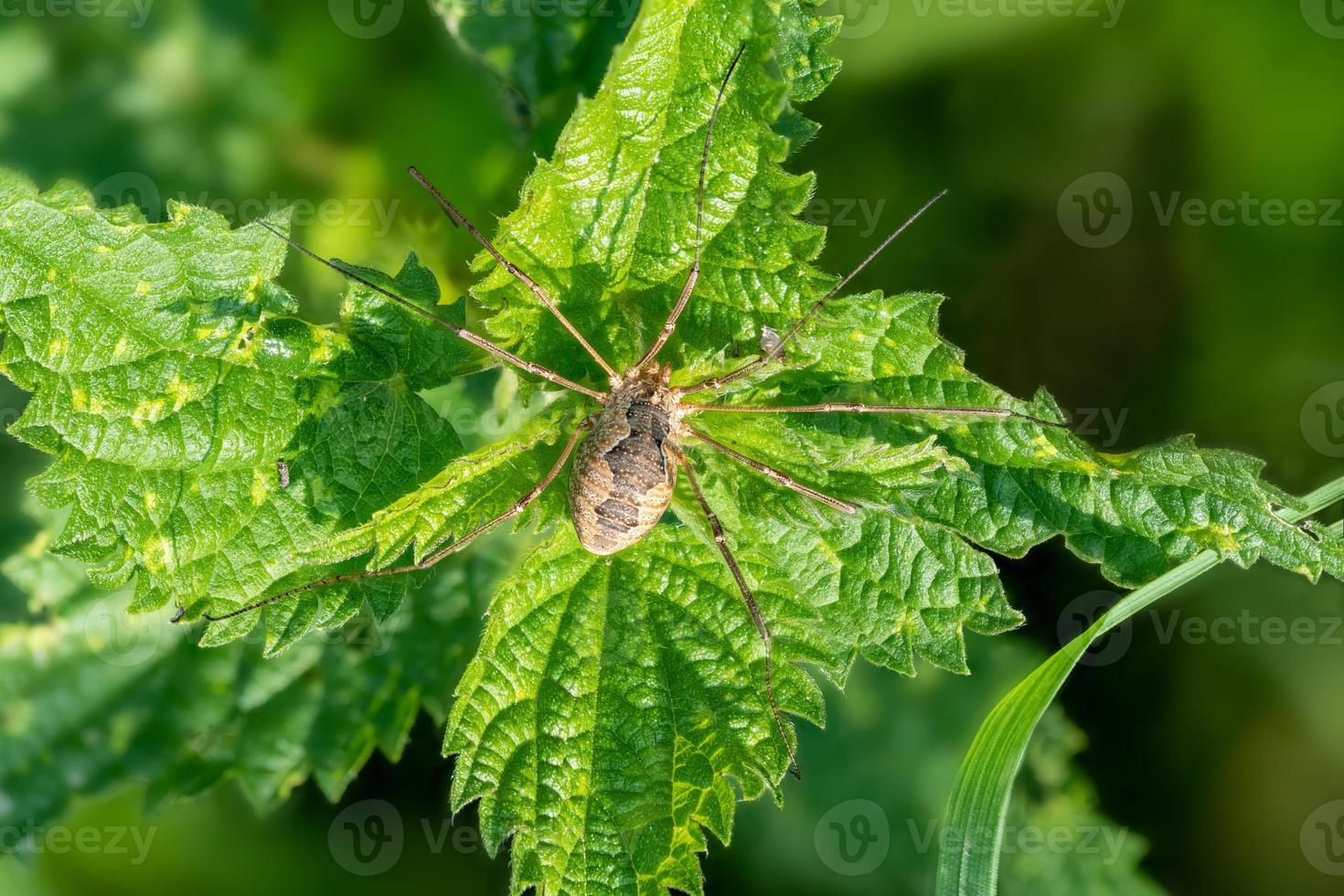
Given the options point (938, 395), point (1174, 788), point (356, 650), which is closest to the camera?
point (938, 395)

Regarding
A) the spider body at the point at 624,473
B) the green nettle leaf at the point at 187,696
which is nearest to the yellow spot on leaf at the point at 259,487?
the spider body at the point at 624,473

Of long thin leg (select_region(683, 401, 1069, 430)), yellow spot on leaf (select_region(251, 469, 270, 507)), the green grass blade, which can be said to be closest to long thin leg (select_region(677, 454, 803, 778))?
long thin leg (select_region(683, 401, 1069, 430))

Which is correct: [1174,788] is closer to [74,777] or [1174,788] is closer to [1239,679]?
[1239,679]

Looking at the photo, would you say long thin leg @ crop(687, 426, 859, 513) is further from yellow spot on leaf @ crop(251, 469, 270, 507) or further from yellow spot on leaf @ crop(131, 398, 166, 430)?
yellow spot on leaf @ crop(131, 398, 166, 430)

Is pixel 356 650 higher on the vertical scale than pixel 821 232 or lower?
lower

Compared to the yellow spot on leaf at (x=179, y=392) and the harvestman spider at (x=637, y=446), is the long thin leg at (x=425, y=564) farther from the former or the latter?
the yellow spot on leaf at (x=179, y=392)

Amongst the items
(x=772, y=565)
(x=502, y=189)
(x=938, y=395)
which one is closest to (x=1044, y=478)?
(x=938, y=395)
